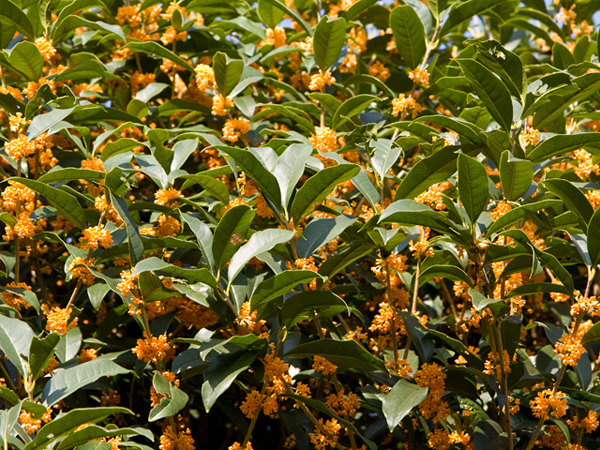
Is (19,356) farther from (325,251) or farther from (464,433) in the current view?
(464,433)

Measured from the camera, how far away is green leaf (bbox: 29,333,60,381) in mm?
1699

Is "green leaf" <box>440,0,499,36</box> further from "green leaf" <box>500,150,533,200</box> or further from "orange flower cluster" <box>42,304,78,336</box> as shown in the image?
"orange flower cluster" <box>42,304,78,336</box>

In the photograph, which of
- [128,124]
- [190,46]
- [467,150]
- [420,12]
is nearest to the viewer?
[467,150]

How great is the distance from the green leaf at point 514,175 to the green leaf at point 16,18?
6.21ft

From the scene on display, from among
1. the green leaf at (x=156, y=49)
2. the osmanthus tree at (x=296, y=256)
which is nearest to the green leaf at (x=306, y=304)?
the osmanthus tree at (x=296, y=256)

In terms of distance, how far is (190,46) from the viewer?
10.2 feet

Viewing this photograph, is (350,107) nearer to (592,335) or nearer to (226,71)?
(226,71)

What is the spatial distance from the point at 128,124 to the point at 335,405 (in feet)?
4.02

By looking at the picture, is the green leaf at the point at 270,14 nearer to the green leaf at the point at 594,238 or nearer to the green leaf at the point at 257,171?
the green leaf at the point at 257,171

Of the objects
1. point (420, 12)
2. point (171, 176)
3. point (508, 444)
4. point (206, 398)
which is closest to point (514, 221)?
point (508, 444)

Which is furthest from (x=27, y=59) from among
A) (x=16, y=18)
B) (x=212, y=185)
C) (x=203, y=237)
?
(x=203, y=237)

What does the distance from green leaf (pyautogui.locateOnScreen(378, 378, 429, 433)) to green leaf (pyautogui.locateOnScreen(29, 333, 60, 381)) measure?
91 centimetres

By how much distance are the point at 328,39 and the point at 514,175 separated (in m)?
1.06

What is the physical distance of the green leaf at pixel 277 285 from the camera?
1702 millimetres
